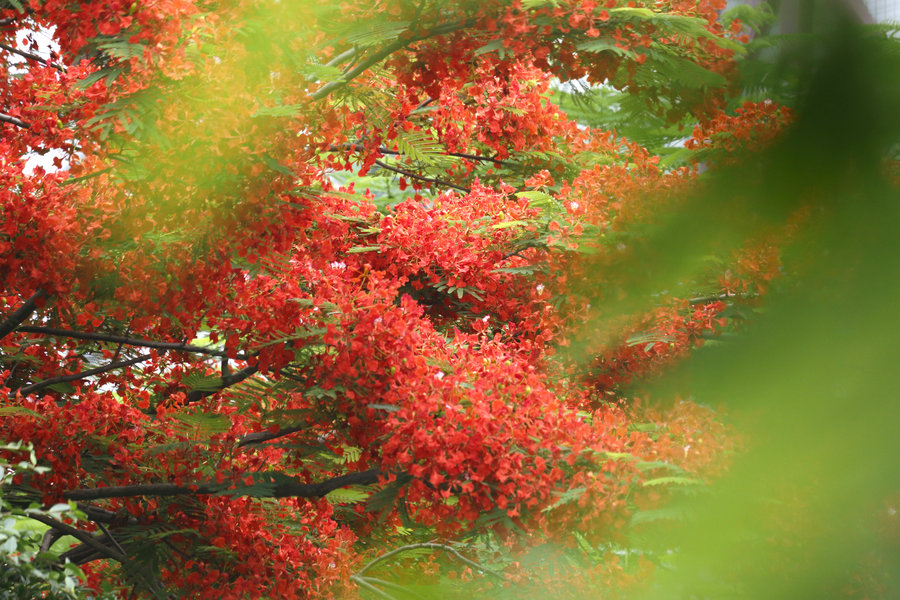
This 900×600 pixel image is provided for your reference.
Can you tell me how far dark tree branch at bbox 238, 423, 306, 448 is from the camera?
5.29 m

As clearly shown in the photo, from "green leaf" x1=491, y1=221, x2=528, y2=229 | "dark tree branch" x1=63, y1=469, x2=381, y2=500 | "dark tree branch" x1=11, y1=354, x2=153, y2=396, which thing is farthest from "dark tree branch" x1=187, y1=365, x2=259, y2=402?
"green leaf" x1=491, y1=221, x2=528, y2=229

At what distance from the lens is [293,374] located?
532cm

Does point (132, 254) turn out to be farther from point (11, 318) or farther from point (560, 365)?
point (560, 365)

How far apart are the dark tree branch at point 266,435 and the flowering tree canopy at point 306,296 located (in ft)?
0.14

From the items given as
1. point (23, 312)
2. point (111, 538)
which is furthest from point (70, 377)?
point (111, 538)

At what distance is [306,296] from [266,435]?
52.6 inches

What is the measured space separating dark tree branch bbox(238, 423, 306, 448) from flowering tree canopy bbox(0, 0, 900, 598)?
0.14 ft

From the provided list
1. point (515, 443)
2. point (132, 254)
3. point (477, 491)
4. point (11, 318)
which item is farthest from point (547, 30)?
point (11, 318)

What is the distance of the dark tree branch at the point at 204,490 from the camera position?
4871 millimetres

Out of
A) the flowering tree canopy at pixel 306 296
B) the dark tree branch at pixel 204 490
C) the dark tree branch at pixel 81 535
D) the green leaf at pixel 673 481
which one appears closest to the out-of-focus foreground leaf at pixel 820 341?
the green leaf at pixel 673 481

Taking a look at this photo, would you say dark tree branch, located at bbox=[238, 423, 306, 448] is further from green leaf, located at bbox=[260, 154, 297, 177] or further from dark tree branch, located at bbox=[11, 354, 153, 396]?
green leaf, located at bbox=[260, 154, 297, 177]

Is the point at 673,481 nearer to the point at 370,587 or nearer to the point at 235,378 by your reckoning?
the point at 235,378

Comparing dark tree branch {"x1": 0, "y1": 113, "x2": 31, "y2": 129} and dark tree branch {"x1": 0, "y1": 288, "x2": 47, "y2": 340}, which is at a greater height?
dark tree branch {"x1": 0, "y1": 113, "x2": 31, "y2": 129}

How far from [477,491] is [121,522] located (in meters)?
3.24
